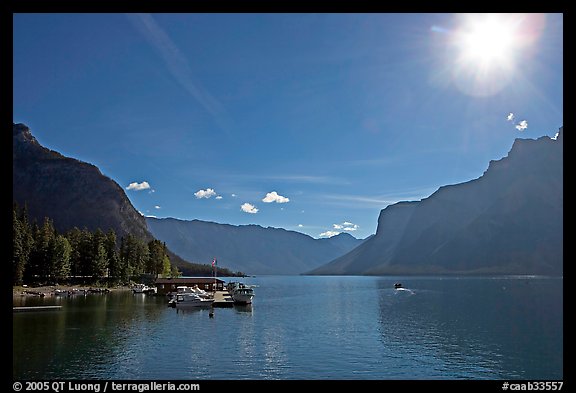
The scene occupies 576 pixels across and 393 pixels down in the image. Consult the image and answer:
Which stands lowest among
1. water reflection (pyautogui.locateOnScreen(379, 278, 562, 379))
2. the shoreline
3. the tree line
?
the shoreline

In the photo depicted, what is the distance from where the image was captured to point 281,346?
51.1m

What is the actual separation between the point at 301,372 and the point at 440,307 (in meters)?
72.5

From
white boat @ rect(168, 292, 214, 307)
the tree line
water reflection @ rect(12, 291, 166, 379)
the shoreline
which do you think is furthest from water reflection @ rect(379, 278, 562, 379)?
the tree line

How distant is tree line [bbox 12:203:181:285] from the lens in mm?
115438

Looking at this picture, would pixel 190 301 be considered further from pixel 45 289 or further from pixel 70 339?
pixel 45 289

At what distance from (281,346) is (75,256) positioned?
114m

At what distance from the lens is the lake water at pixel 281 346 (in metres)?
38.4

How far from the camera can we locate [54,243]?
4884 inches

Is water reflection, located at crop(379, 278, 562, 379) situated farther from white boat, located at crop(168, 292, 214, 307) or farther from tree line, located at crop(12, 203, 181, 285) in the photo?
tree line, located at crop(12, 203, 181, 285)

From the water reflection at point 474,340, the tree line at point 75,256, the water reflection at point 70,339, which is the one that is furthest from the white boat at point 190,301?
the tree line at point 75,256

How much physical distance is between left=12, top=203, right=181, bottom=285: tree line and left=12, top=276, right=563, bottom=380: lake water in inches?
1666

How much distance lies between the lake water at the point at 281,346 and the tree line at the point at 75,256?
42.3 m
